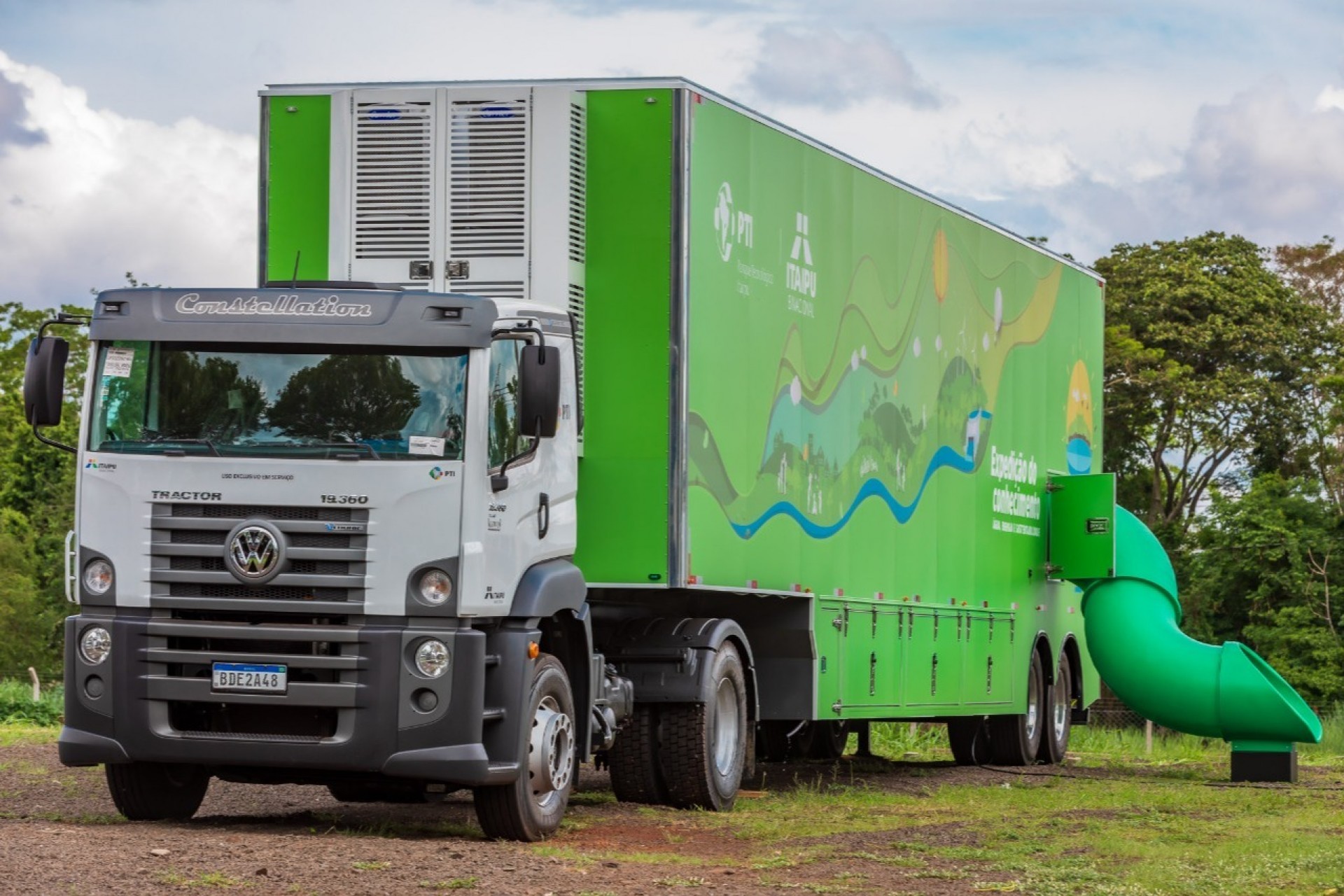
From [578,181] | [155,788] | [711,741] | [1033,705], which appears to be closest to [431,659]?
[155,788]

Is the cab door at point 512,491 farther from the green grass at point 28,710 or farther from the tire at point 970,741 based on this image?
the green grass at point 28,710

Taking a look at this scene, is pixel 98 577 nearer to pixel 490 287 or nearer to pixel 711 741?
pixel 490 287

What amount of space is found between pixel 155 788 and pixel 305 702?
1650 mm

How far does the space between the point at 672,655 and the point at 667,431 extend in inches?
63.9

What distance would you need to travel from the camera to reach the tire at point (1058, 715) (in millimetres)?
22828

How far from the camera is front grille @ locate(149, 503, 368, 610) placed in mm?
11531

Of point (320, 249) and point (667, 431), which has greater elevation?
point (320, 249)

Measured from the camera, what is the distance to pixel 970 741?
73.0 feet

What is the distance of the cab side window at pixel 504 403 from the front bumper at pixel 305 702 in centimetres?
99

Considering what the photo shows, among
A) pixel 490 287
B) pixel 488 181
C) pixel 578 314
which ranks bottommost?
pixel 578 314

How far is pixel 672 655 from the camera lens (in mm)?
14328

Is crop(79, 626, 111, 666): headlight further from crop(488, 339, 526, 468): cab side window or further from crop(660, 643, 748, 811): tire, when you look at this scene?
crop(660, 643, 748, 811): tire

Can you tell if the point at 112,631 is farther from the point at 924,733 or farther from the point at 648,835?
the point at 924,733

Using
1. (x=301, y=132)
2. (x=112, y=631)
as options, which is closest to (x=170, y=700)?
(x=112, y=631)
